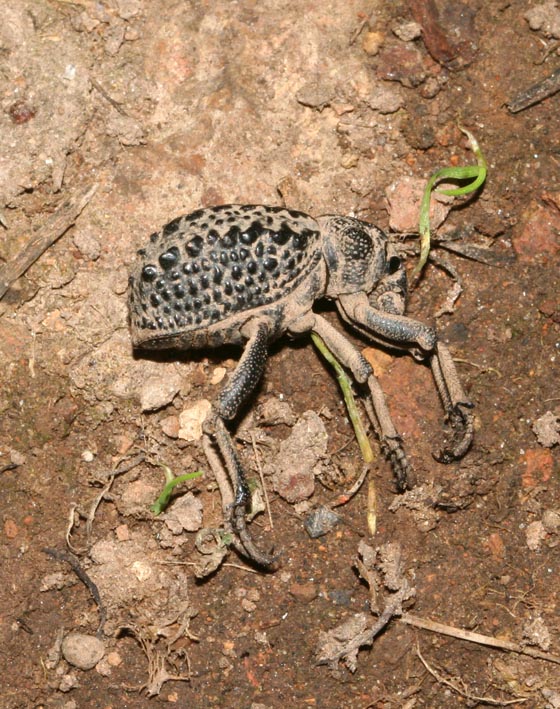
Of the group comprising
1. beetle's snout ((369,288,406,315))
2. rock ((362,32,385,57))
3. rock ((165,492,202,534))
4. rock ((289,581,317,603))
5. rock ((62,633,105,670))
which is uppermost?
rock ((362,32,385,57))

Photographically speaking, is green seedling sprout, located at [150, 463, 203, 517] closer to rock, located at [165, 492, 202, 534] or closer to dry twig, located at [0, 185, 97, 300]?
rock, located at [165, 492, 202, 534]

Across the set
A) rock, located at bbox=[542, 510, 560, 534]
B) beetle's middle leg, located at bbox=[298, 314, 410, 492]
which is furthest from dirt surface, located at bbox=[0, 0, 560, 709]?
beetle's middle leg, located at bbox=[298, 314, 410, 492]

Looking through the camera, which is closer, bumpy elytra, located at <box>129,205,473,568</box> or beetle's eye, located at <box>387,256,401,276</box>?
bumpy elytra, located at <box>129,205,473,568</box>

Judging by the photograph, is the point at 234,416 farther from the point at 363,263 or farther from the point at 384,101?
Result: the point at 384,101

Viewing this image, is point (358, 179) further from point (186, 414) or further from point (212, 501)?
point (212, 501)

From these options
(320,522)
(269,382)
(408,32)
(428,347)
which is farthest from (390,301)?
(408,32)

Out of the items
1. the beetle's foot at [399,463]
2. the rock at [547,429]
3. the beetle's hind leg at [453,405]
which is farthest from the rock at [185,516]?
the rock at [547,429]

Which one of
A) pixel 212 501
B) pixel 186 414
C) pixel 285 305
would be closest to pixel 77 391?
pixel 186 414
